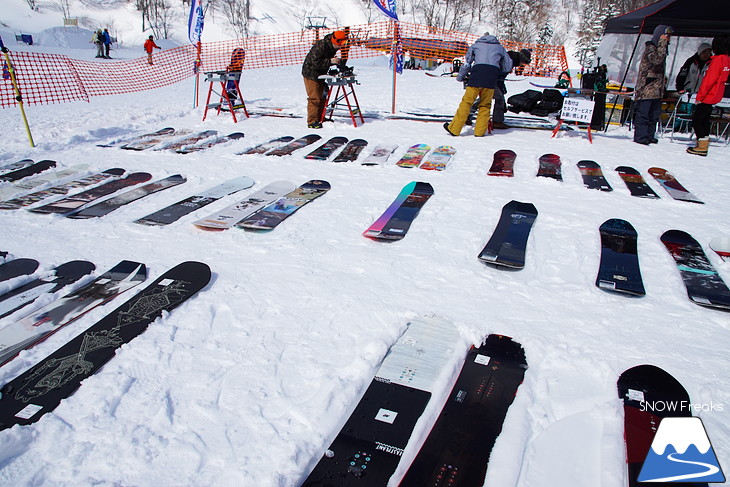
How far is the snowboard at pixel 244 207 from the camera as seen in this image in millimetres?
3658

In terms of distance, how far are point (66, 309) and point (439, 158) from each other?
14.1ft

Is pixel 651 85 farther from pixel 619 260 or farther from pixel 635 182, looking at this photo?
pixel 619 260

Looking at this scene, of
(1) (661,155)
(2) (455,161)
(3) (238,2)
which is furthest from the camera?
(3) (238,2)

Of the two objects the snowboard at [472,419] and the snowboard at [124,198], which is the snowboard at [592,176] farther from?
the snowboard at [124,198]

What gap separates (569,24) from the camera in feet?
153

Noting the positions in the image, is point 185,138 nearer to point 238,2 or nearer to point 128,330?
point 128,330

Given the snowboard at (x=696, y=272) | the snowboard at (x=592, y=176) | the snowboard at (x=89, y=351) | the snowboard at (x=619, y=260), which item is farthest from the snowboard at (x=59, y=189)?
the snowboard at (x=696, y=272)

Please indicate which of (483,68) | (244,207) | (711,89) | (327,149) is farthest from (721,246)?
(327,149)

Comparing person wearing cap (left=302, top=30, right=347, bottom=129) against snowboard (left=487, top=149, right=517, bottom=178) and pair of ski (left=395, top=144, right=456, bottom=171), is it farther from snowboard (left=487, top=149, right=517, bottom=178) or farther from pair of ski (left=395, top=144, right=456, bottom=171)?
snowboard (left=487, top=149, right=517, bottom=178)

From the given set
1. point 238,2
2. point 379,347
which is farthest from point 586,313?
point 238,2

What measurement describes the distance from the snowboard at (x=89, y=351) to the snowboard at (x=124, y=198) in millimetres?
1633

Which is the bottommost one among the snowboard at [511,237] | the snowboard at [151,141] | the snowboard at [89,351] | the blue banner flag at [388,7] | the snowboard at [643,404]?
the snowboard at [89,351]

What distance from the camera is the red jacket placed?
568 centimetres

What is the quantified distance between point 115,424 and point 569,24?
183ft
